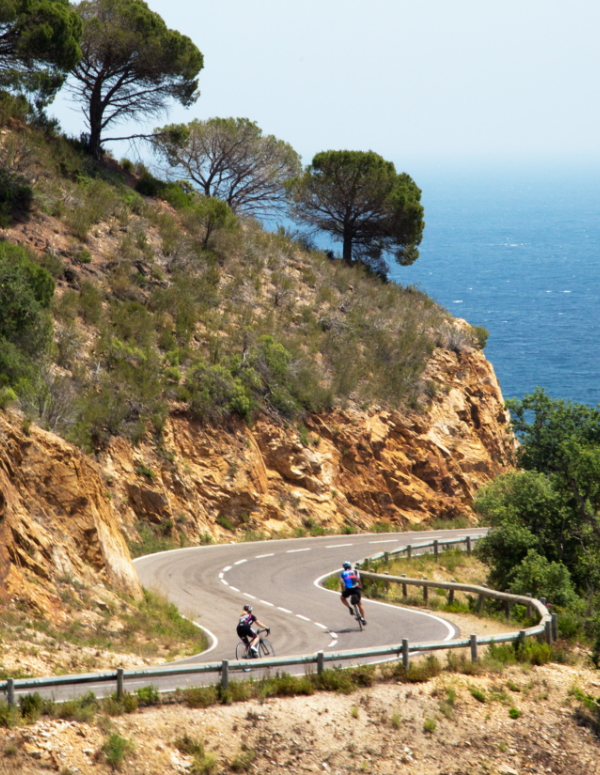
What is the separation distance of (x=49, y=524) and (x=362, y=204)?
34817 mm

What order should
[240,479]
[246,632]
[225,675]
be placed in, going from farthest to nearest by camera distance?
[240,479] < [246,632] < [225,675]

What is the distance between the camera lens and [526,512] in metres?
21.9

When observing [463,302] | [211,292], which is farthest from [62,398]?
[463,302]

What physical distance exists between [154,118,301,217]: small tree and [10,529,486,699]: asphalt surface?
26.8 m

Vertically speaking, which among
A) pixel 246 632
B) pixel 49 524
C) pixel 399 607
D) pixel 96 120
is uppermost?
pixel 96 120

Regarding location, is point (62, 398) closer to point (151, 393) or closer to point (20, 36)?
point (151, 393)

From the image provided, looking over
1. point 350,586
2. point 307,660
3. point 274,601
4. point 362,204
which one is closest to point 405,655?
point 307,660

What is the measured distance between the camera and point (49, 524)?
15703mm

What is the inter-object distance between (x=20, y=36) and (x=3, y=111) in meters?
4.49

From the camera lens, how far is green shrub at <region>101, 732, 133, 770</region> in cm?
937

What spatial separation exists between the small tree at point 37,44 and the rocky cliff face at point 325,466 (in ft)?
56.6

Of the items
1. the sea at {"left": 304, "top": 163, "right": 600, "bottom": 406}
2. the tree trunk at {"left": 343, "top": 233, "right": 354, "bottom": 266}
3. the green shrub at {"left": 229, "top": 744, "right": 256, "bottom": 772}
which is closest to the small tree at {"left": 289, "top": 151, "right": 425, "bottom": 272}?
the tree trunk at {"left": 343, "top": 233, "right": 354, "bottom": 266}

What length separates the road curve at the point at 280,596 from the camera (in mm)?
15195

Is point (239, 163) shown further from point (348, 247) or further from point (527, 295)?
point (527, 295)
